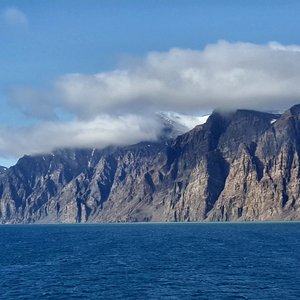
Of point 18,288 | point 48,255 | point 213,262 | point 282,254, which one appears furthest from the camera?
point 48,255

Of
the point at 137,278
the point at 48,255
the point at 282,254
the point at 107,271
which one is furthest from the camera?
the point at 48,255

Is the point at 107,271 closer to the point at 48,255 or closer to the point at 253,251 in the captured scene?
the point at 48,255

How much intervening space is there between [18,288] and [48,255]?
240 ft

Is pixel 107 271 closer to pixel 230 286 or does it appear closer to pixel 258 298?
pixel 230 286

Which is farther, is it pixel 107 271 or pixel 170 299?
pixel 107 271

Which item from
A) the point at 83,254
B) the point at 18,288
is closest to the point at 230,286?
the point at 18,288

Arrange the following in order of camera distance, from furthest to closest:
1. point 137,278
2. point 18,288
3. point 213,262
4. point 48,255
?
point 48,255 → point 213,262 → point 137,278 → point 18,288

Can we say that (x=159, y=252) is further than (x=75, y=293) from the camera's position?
Yes

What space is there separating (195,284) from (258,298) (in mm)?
19145

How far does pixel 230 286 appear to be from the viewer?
123 meters

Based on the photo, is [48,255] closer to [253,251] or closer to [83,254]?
[83,254]

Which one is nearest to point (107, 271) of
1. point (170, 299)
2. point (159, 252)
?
point (170, 299)

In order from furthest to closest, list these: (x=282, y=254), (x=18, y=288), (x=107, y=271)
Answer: (x=282, y=254) < (x=107, y=271) < (x=18, y=288)

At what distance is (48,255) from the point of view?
652 feet
